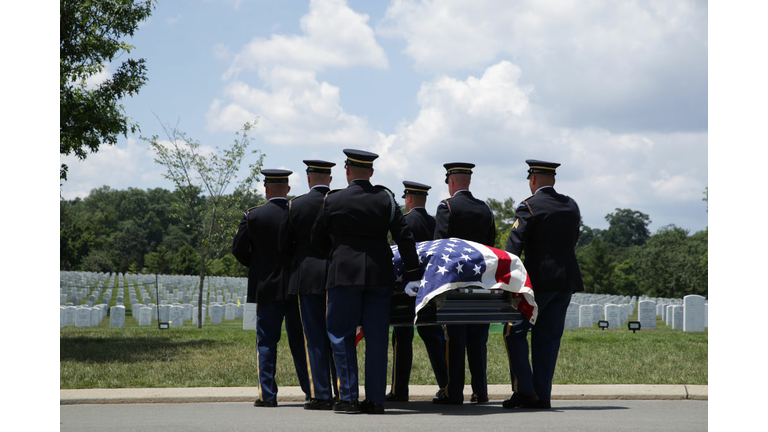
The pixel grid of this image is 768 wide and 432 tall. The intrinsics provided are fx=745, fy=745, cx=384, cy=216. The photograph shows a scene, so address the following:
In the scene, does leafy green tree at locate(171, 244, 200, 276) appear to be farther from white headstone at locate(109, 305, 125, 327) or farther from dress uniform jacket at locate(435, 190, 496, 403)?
dress uniform jacket at locate(435, 190, 496, 403)

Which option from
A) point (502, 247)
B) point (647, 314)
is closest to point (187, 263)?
point (502, 247)

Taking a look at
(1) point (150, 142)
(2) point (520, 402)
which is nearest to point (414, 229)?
(2) point (520, 402)

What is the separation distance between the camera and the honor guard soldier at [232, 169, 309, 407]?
23.3ft

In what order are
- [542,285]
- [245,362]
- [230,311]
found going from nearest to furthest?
[542,285] < [245,362] < [230,311]

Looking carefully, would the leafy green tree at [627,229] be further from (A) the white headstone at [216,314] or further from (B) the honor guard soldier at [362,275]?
(B) the honor guard soldier at [362,275]

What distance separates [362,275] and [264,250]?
1.50 m

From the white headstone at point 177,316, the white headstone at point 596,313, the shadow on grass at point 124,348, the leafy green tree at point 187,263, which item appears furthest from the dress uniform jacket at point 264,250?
the leafy green tree at point 187,263

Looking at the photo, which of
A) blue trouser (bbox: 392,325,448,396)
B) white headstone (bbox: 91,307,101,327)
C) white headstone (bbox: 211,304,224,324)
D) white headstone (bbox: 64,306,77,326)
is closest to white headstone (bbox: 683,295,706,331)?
white headstone (bbox: 211,304,224,324)

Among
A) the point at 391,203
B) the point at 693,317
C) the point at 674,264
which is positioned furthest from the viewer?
the point at 674,264

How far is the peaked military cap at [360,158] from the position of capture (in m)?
6.39

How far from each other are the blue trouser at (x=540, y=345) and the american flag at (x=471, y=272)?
291mm

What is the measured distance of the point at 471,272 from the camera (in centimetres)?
619

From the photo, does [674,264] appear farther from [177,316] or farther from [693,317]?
[177,316]

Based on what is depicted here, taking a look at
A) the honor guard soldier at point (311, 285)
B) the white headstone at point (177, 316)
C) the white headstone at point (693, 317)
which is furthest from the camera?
the white headstone at point (177, 316)
